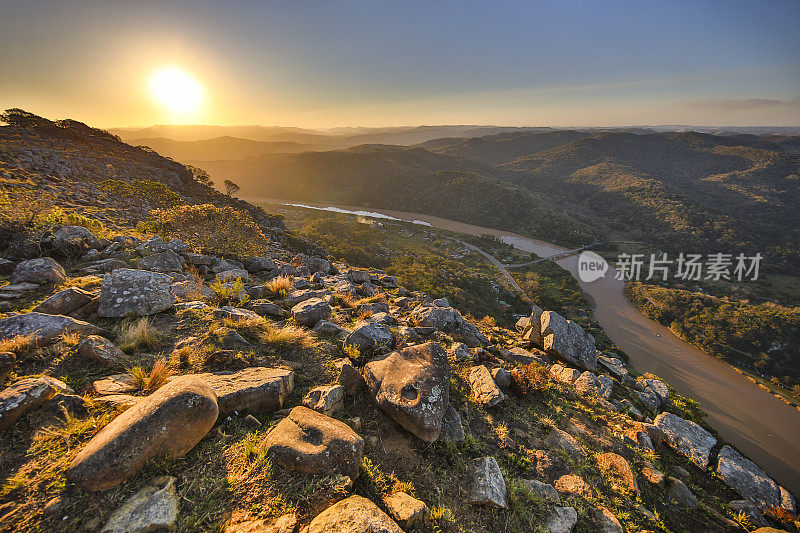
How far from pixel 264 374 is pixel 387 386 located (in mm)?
2134

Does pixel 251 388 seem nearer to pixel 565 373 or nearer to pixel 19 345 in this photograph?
pixel 19 345

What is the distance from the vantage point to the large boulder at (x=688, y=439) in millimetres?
7270

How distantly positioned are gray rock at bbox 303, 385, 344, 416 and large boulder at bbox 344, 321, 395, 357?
5.24 ft

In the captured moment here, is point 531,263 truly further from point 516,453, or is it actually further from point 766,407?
point 516,453

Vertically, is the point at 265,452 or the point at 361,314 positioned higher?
the point at 265,452

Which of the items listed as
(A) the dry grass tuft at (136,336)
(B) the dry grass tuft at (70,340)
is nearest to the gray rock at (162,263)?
(A) the dry grass tuft at (136,336)

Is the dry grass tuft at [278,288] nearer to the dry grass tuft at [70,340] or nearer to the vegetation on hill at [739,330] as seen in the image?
the dry grass tuft at [70,340]

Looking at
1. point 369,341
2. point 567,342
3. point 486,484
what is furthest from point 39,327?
point 567,342

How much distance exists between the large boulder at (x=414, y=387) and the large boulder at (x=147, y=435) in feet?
8.43

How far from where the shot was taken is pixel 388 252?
166 feet

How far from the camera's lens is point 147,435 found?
304 centimetres

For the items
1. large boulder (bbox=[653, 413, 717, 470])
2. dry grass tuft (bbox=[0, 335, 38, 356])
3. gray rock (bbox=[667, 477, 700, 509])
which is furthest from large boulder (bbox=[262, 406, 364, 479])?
large boulder (bbox=[653, 413, 717, 470])

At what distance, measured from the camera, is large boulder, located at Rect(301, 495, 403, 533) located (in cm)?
278

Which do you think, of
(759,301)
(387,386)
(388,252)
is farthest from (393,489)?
(759,301)
